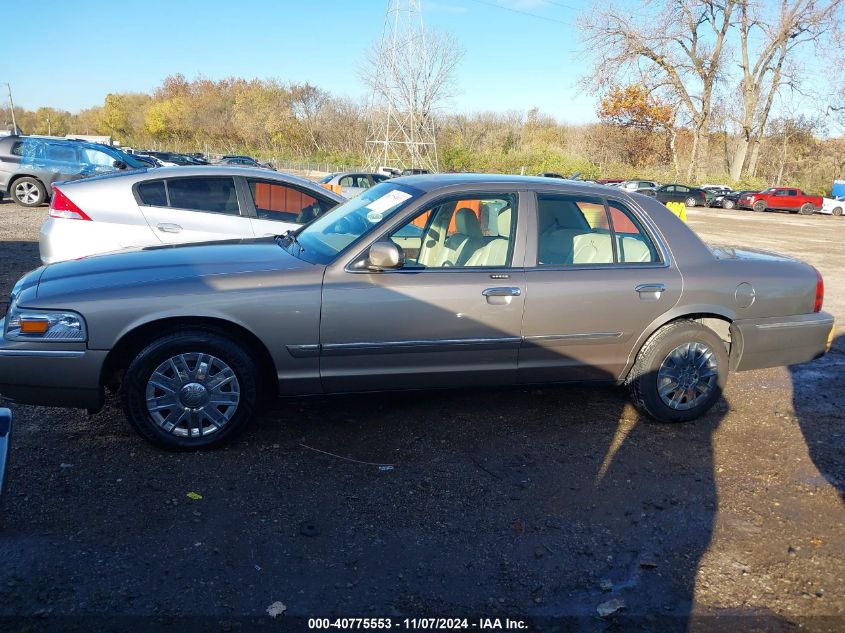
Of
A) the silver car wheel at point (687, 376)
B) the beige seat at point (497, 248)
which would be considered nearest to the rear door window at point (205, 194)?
the beige seat at point (497, 248)

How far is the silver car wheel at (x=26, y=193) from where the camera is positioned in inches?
645

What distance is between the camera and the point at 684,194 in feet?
127

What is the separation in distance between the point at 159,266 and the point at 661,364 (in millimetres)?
3277

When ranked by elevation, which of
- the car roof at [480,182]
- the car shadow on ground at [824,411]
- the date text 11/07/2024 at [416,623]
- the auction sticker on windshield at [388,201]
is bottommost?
the date text 11/07/2024 at [416,623]

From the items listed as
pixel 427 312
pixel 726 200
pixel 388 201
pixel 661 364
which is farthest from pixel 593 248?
pixel 726 200

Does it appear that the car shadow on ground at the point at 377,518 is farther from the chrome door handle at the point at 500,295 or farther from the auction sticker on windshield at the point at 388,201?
the auction sticker on windshield at the point at 388,201

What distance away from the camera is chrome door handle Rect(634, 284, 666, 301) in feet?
14.3

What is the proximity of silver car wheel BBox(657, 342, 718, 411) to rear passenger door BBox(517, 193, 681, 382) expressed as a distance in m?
0.30

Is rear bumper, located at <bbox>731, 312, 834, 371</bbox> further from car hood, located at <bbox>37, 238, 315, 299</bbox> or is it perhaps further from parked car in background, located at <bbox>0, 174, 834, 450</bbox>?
car hood, located at <bbox>37, 238, 315, 299</bbox>

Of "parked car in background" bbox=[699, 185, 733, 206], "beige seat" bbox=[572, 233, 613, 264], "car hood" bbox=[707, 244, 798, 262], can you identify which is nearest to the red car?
"parked car in background" bbox=[699, 185, 733, 206]

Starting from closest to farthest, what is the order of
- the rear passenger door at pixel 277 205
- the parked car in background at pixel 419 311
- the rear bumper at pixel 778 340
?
1. the parked car in background at pixel 419 311
2. the rear bumper at pixel 778 340
3. the rear passenger door at pixel 277 205

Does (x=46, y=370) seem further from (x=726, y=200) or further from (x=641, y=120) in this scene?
(x=641, y=120)

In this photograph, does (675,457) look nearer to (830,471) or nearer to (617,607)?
(830,471)

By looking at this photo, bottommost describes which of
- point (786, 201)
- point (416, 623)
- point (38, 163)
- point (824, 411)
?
point (416, 623)
